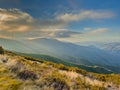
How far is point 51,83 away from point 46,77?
2101 millimetres

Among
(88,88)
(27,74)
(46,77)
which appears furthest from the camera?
(27,74)

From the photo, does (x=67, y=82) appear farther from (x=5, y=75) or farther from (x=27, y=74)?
(x=5, y=75)

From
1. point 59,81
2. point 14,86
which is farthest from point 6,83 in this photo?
point 59,81

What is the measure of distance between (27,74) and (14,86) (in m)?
6.31

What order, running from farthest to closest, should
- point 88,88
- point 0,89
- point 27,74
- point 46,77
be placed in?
point 27,74 → point 46,77 → point 88,88 → point 0,89

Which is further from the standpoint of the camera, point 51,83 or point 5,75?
point 5,75

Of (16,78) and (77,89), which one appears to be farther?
(16,78)

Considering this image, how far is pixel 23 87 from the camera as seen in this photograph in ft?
82.1

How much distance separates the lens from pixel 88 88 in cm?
2577

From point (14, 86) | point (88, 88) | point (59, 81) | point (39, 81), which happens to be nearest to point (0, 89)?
point (14, 86)

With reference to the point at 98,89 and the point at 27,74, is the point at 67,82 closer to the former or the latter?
the point at 98,89

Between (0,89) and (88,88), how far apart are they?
10055 millimetres

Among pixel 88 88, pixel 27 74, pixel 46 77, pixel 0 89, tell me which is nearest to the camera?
pixel 0 89

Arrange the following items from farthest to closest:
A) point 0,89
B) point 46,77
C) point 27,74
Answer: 1. point 27,74
2. point 46,77
3. point 0,89
